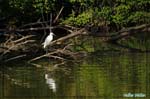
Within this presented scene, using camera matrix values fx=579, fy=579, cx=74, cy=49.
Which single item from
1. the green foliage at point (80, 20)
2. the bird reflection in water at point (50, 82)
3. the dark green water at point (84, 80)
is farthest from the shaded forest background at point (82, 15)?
the bird reflection in water at point (50, 82)

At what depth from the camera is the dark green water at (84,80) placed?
1493 cm

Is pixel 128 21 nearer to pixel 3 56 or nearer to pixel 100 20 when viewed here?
pixel 100 20

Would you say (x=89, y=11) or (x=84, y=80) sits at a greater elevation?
(x=89, y=11)

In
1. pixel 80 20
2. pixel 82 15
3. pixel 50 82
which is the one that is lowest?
pixel 50 82

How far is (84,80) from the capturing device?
55.7 feet

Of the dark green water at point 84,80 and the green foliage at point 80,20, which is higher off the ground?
the green foliage at point 80,20

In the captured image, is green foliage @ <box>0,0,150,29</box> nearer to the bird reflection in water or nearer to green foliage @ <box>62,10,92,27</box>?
green foliage @ <box>62,10,92,27</box>

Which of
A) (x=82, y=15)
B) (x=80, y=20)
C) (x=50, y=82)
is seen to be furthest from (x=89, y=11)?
(x=50, y=82)

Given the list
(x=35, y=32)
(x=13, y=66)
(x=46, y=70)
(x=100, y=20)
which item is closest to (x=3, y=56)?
(x=13, y=66)

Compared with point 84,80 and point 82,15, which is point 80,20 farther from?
point 84,80

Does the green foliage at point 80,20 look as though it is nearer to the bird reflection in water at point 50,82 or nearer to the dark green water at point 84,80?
the dark green water at point 84,80

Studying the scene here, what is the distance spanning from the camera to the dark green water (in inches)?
588

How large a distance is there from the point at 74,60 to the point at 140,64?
2.64m

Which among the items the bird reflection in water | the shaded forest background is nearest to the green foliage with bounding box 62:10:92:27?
the shaded forest background
